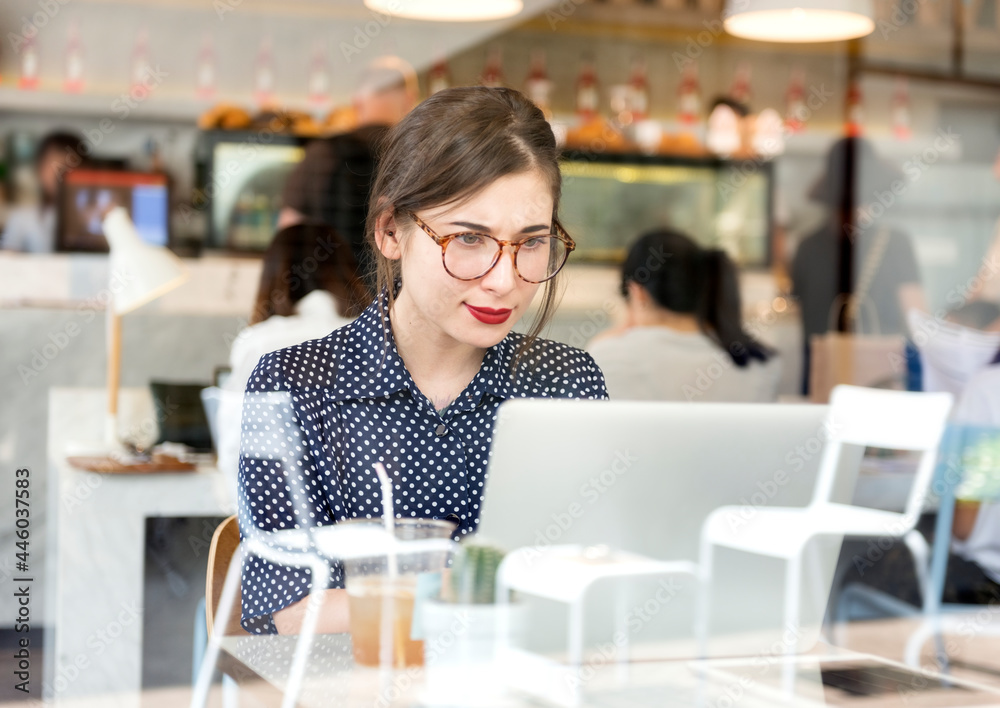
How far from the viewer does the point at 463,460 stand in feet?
4.64

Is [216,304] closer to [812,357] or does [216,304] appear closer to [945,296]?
[812,357]

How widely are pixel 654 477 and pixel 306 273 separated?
1.74m

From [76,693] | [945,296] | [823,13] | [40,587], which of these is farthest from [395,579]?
[945,296]

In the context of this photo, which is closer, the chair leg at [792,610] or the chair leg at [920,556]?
the chair leg at [792,610]

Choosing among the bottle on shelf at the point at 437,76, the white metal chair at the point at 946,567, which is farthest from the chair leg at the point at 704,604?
the bottle on shelf at the point at 437,76

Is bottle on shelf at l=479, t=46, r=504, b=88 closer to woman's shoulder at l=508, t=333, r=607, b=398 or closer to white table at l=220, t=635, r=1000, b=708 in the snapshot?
woman's shoulder at l=508, t=333, r=607, b=398

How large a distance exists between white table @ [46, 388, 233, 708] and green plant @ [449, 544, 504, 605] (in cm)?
173

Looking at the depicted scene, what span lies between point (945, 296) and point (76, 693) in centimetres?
450

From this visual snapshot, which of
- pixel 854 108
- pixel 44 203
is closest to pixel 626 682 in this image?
pixel 44 203

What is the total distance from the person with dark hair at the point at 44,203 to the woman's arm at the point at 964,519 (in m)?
3.33

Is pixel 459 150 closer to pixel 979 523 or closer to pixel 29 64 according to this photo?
pixel 979 523

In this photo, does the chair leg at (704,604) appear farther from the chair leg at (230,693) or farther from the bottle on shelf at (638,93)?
the bottle on shelf at (638,93)

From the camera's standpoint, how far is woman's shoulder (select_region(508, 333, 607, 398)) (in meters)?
1.52

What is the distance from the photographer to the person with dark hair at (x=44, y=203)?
4414 millimetres
